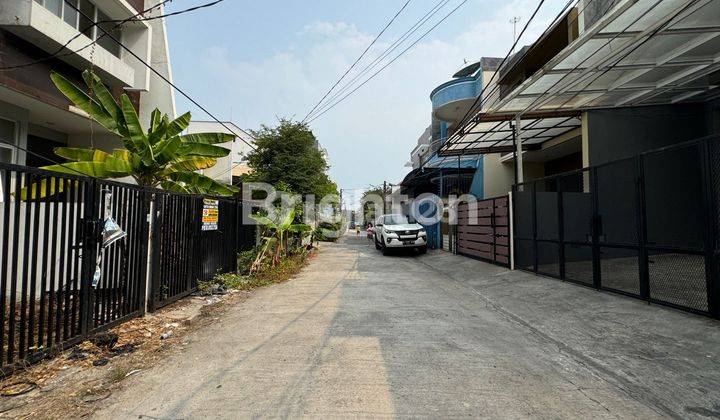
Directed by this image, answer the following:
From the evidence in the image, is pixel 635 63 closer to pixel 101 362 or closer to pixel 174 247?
pixel 174 247

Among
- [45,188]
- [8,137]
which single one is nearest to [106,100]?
[45,188]

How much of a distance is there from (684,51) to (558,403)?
306 inches

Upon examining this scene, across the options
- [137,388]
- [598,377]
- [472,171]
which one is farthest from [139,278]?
[472,171]

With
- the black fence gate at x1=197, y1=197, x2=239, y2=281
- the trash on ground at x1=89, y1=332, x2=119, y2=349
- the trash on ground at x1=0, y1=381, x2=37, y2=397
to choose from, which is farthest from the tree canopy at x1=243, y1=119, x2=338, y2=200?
the trash on ground at x1=0, y1=381, x2=37, y2=397

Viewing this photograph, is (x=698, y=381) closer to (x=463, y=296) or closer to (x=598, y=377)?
(x=598, y=377)

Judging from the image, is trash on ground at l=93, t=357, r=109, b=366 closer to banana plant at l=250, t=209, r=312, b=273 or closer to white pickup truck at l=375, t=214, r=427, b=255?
banana plant at l=250, t=209, r=312, b=273

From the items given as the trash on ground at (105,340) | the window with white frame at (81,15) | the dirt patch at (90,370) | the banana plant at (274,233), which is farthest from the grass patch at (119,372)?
the window with white frame at (81,15)

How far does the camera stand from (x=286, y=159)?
14883 mm

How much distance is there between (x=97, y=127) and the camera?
12367 mm

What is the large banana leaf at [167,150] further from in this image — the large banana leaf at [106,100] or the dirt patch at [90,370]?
the dirt patch at [90,370]

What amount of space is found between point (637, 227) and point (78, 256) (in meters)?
7.86

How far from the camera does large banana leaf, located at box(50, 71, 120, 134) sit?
5902 millimetres

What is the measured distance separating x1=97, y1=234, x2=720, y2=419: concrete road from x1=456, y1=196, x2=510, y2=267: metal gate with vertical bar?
3.63 metres

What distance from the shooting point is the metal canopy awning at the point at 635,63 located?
5.96 meters
